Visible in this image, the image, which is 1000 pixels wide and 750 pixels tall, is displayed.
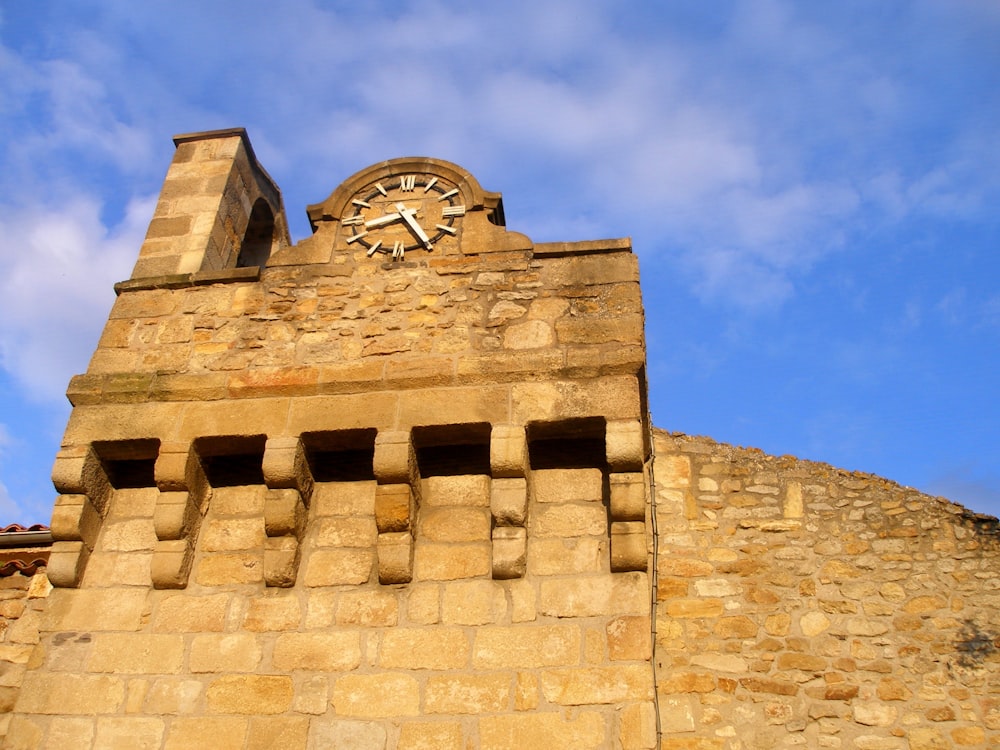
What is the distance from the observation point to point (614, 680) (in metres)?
4.55

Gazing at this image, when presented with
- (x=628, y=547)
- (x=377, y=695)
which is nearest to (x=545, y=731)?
(x=377, y=695)

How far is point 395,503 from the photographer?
5031 millimetres

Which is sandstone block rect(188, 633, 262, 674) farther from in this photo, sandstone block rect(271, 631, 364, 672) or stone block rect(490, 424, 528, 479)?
stone block rect(490, 424, 528, 479)

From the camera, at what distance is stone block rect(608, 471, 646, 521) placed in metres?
4.88

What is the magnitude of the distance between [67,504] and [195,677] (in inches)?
47.5

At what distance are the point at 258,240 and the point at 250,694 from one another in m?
4.66

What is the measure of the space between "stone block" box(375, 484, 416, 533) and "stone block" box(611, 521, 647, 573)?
102 cm

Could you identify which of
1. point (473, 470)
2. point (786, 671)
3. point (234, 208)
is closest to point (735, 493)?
point (786, 671)

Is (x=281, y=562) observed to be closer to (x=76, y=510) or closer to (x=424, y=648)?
(x=424, y=648)

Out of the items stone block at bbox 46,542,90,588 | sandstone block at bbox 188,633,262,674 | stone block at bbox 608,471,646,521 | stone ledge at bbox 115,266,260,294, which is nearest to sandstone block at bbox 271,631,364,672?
sandstone block at bbox 188,633,262,674

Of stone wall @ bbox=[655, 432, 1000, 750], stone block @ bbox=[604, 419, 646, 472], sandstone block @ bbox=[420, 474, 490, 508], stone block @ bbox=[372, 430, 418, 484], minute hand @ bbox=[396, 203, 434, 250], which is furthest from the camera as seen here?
stone wall @ bbox=[655, 432, 1000, 750]

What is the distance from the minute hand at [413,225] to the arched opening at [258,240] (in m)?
2.44

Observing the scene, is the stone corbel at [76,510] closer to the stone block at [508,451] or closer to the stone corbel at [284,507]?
the stone corbel at [284,507]

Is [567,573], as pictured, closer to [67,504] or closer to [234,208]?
[67,504]
